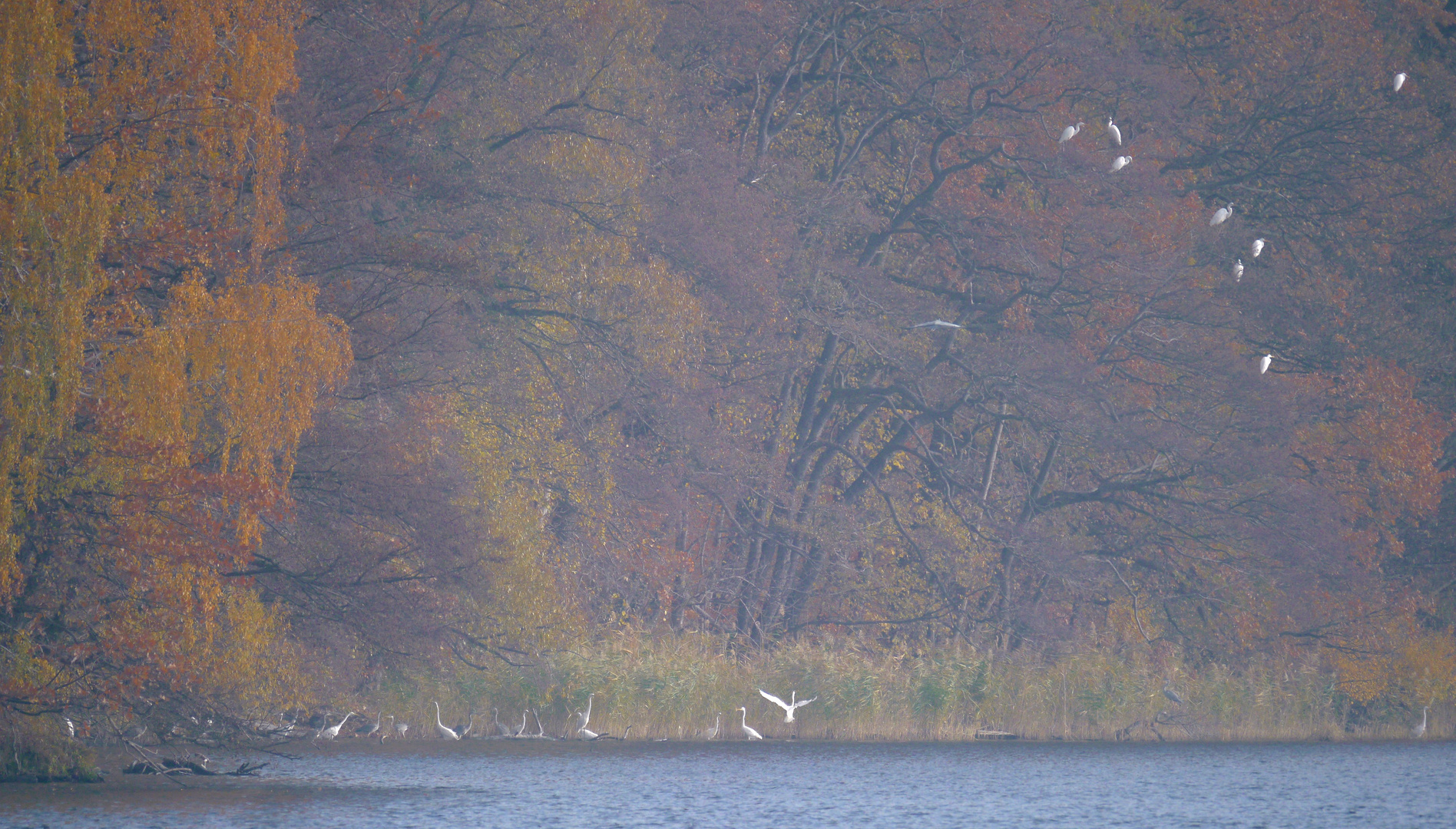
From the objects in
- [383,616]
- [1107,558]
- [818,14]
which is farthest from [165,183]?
[1107,558]

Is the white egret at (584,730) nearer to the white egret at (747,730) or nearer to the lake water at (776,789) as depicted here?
the lake water at (776,789)

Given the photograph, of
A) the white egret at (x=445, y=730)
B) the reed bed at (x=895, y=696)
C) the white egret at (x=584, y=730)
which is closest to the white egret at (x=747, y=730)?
the reed bed at (x=895, y=696)

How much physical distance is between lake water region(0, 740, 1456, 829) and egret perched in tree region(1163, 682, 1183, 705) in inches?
53.8

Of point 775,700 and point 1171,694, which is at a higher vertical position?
point 1171,694

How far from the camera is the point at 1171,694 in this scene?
25.4 meters

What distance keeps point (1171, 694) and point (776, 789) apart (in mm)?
9969

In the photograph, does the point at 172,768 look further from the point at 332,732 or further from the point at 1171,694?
the point at 1171,694

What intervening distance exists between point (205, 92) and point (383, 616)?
592 centimetres

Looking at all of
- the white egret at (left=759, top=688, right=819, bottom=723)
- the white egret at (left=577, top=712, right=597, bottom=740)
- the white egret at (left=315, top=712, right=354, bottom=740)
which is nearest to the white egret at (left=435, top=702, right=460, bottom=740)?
the white egret at (left=315, top=712, right=354, bottom=740)

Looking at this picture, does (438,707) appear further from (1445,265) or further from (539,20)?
(1445,265)

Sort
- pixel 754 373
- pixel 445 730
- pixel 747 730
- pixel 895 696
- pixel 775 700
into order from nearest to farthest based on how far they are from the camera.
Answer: pixel 445 730
pixel 775 700
pixel 747 730
pixel 895 696
pixel 754 373

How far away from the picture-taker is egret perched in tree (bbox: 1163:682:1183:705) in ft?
83.0

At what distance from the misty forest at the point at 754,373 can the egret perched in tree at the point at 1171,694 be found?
0.51 feet

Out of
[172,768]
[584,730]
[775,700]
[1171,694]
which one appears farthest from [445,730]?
[1171,694]
